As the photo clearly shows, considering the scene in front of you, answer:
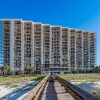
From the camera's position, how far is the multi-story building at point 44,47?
14262 centimetres

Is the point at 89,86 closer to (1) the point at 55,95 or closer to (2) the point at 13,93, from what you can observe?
(2) the point at 13,93

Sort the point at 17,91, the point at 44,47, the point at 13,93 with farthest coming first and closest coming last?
the point at 44,47 → the point at 17,91 → the point at 13,93

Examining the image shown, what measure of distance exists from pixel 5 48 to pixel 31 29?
19.4m

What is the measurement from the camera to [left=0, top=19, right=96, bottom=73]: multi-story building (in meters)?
143

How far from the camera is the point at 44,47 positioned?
151750mm

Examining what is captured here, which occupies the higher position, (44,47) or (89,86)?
(44,47)

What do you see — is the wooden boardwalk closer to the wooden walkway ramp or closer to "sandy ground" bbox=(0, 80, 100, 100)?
the wooden walkway ramp

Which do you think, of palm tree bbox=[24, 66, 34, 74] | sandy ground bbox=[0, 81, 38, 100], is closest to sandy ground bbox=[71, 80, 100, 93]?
sandy ground bbox=[0, 81, 38, 100]

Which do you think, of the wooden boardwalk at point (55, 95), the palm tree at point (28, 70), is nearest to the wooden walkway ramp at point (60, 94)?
the wooden boardwalk at point (55, 95)

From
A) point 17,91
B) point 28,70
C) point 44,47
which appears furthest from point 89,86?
point 44,47

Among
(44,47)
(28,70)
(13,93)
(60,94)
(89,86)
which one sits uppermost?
(44,47)

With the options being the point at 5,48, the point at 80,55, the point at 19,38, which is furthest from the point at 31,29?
the point at 80,55

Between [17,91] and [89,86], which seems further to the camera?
[89,86]

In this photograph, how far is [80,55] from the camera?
530 ft
